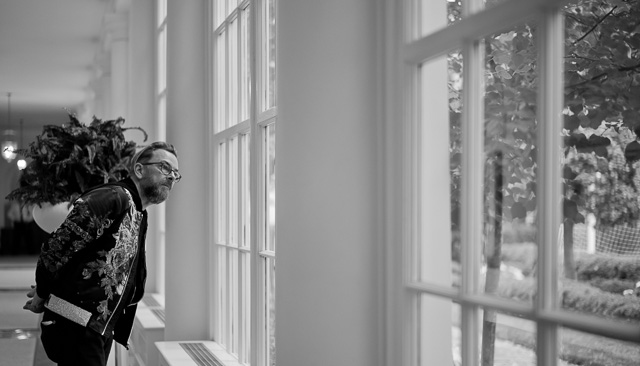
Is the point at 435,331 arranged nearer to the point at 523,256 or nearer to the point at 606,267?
the point at 523,256

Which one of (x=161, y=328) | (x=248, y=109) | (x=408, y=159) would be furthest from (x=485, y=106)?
(x=161, y=328)

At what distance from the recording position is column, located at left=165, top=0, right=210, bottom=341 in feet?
16.6

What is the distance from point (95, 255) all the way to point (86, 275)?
9cm

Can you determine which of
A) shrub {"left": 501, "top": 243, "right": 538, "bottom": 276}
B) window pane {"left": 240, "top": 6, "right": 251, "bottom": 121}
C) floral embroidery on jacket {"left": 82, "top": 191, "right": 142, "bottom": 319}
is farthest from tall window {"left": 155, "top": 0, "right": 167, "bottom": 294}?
shrub {"left": 501, "top": 243, "right": 538, "bottom": 276}

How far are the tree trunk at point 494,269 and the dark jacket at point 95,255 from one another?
6.77 ft

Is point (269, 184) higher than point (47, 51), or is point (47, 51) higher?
point (47, 51)

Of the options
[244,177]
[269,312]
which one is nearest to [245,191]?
[244,177]

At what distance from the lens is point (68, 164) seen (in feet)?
17.0

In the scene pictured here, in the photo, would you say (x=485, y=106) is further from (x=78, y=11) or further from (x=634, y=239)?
(x=78, y=11)

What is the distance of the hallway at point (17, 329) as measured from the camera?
7.67m

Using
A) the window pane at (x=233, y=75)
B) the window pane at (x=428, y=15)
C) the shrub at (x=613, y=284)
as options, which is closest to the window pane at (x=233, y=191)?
the window pane at (x=233, y=75)

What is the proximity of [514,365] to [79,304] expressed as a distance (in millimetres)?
2264

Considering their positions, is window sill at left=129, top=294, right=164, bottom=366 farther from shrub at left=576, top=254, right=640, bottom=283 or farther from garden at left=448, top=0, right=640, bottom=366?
shrub at left=576, top=254, right=640, bottom=283

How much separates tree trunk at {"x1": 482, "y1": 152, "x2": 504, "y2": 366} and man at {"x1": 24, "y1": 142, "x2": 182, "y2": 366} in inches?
81.3
